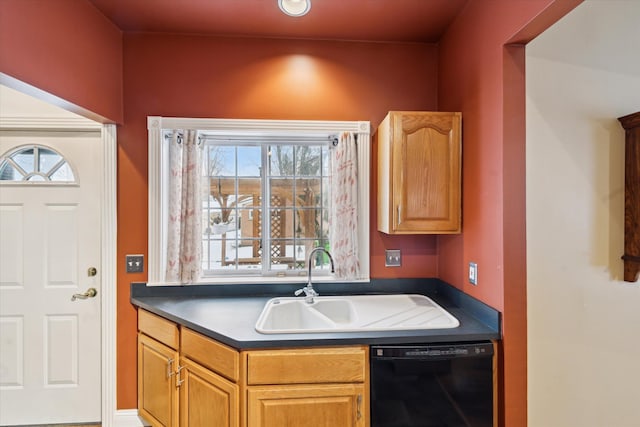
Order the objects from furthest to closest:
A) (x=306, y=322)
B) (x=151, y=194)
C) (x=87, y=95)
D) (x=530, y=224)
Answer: (x=151, y=194), (x=306, y=322), (x=87, y=95), (x=530, y=224)

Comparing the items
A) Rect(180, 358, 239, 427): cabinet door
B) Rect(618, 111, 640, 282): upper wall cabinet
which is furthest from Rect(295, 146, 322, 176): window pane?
Rect(618, 111, 640, 282): upper wall cabinet

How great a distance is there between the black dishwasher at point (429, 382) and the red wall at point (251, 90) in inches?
30.0

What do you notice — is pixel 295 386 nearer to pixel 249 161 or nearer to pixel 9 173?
pixel 249 161

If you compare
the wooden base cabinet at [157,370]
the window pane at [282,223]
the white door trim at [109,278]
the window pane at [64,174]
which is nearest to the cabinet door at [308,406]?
the wooden base cabinet at [157,370]

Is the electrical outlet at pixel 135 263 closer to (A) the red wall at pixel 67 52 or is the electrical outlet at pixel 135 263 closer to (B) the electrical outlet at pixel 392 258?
(A) the red wall at pixel 67 52

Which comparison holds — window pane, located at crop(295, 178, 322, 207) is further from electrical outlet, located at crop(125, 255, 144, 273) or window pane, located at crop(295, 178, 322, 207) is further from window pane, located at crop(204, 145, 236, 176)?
electrical outlet, located at crop(125, 255, 144, 273)

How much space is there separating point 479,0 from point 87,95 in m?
2.26

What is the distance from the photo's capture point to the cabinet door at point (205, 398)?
57.1 inches

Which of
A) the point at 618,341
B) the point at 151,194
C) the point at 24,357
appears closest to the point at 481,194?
the point at 618,341

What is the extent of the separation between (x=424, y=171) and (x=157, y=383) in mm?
2045

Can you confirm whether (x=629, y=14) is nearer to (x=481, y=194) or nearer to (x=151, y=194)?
(x=481, y=194)

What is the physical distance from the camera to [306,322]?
1905 millimetres

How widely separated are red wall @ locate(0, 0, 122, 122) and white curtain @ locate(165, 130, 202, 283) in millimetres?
468

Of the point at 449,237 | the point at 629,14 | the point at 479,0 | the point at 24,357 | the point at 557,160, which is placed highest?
the point at 479,0
